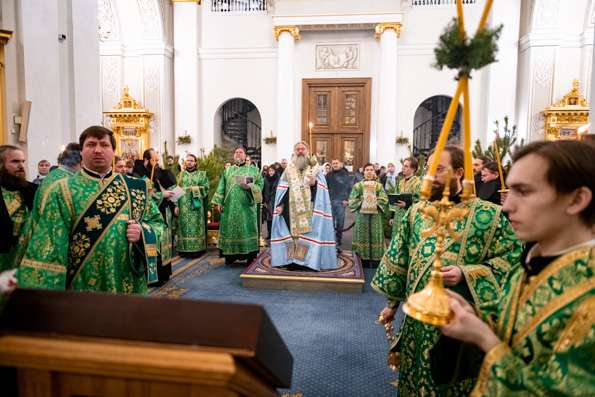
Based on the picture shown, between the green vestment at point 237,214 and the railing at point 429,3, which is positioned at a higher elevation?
the railing at point 429,3

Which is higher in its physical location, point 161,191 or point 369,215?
point 161,191

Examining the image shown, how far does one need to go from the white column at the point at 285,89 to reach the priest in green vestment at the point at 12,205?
1197cm

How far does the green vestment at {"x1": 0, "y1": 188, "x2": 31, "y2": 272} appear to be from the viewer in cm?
279

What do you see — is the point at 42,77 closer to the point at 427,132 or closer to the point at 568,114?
the point at 568,114

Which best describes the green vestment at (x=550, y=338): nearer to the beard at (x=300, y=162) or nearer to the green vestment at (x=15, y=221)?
the green vestment at (x=15, y=221)

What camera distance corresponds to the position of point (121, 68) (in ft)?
47.6

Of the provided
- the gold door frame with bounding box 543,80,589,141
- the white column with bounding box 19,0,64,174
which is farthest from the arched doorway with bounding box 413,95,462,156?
the white column with bounding box 19,0,64,174

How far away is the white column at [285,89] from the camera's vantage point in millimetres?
14539

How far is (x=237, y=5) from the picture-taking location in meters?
15.3

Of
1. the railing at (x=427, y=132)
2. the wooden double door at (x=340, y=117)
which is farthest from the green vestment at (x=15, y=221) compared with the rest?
the railing at (x=427, y=132)

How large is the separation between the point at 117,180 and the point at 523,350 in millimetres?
2208

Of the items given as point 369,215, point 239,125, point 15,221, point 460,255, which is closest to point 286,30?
point 239,125

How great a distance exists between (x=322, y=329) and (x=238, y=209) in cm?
295

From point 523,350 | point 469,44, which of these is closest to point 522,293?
point 523,350
